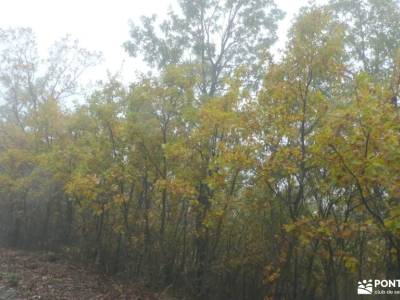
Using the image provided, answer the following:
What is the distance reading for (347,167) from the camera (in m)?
5.36

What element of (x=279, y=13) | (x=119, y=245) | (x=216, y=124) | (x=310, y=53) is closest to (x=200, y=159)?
(x=216, y=124)

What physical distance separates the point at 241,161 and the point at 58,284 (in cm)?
623

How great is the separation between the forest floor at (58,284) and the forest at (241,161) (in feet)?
2.62

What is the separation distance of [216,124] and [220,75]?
688cm

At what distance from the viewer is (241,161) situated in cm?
740

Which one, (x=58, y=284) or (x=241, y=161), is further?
(x=58, y=284)

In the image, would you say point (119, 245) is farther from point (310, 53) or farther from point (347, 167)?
point (347, 167)
